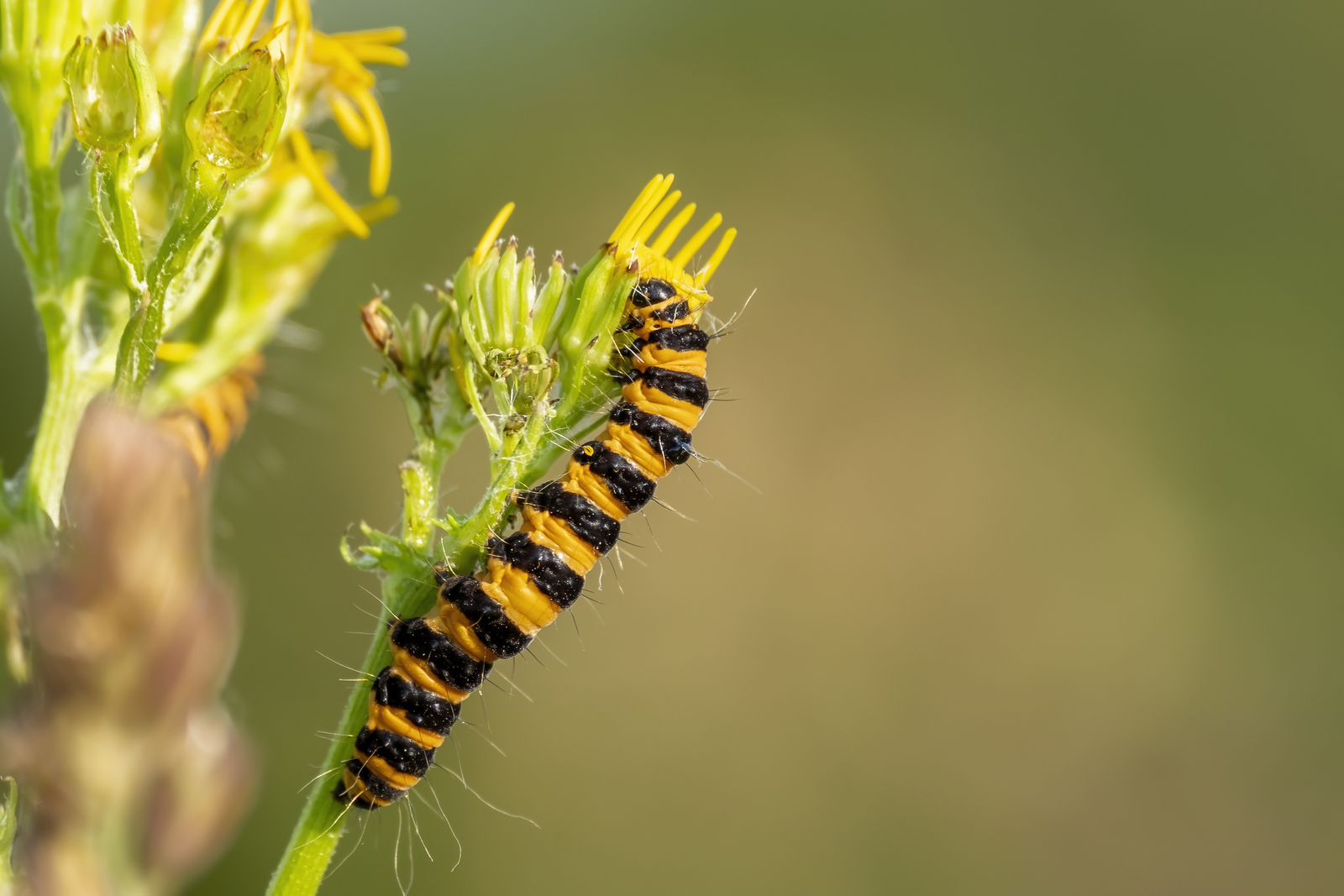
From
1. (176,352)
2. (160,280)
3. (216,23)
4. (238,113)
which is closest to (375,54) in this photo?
(216,23)

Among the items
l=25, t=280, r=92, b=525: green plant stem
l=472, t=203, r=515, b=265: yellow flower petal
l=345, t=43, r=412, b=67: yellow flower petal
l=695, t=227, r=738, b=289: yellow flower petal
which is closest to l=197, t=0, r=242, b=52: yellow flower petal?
l=345, t=43, r=412, b=67: yellow flower petal

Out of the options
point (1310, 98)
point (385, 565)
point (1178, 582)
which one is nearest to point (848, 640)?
point (1178, 582)

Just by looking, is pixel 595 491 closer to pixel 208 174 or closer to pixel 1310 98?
pixel 208 174

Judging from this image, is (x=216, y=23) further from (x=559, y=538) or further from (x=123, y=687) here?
(x=123, y=687)

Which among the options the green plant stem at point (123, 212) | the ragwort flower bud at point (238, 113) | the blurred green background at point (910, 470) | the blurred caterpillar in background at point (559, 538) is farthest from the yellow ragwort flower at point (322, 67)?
the blurred green background at point (910, 470)

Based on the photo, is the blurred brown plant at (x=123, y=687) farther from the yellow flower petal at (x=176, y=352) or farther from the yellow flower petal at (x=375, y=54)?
the yellow flower petal at (x=375, y=54)
